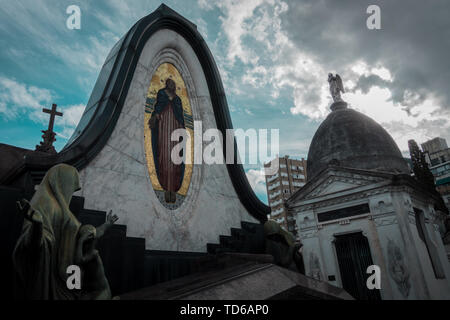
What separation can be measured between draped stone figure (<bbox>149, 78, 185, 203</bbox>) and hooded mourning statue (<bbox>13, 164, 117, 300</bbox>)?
7.54 feet

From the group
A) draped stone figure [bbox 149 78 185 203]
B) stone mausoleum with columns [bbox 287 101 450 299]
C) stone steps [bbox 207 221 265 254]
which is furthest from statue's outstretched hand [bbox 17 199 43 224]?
stone mausoleum with columns [bbox 287 101 450 299]

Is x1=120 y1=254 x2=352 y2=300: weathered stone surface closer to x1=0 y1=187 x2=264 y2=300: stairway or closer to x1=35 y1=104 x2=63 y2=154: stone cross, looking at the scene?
x1=0 y1=187 x2=264 y2=300: stairway

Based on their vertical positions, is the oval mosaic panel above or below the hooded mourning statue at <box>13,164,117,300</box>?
above

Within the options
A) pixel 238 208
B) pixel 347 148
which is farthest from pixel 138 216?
pixel 347 148

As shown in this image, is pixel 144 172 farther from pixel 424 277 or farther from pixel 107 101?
pixel 424 277

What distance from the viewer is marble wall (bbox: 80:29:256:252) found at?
4359 millimetres

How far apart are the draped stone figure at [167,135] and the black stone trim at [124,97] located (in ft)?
2.66

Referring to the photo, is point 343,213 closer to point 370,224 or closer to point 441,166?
point 370,224

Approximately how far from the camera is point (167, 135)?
19.0 ft

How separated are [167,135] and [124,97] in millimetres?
1127

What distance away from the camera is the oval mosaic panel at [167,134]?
531cm

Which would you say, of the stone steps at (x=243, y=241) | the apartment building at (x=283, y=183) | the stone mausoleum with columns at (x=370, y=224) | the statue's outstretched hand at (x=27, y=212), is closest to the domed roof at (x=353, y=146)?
the stone mausoleum with columns at (x=370, y=224)

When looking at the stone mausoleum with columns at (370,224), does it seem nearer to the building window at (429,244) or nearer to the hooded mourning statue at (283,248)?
the building window at (429,244)

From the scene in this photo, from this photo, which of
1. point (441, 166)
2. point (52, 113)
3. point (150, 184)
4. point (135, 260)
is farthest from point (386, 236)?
point (441, 166)
